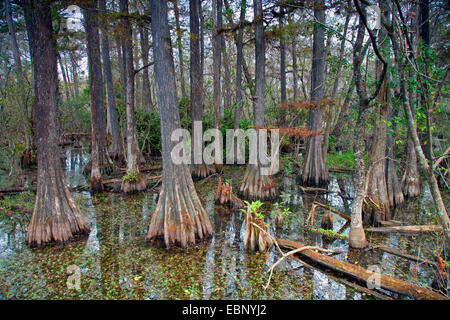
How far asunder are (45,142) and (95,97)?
5.99 meters

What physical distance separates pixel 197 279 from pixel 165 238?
51.2 inches

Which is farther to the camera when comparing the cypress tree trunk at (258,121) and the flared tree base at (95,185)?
the flared tree base at (95,185)

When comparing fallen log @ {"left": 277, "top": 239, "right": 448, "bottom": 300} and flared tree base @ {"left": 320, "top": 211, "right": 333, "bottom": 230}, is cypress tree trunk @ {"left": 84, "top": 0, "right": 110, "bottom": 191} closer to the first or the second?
fallen log @ {"left": 277, "top": 239, "right": 448, "bottom": 300}

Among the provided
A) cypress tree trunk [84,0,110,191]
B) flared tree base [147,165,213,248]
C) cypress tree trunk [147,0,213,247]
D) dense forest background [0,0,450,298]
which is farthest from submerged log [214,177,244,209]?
cypress tree trunk [84,0,110,191]

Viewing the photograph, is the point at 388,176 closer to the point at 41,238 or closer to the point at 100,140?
the point at 41,238

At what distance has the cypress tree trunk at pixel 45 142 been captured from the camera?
5.43 m

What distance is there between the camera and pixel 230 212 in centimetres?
781

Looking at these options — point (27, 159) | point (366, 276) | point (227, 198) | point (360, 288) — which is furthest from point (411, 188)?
point (27, 159)

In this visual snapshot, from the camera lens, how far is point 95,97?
10906 mm

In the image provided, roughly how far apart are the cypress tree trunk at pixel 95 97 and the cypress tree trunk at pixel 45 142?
2.00 m

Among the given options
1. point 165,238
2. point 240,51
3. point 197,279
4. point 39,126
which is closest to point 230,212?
point 165,238

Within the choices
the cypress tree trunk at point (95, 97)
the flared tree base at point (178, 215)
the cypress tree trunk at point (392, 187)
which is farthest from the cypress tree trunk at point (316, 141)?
the cypress tree trunk at point (95, 97)

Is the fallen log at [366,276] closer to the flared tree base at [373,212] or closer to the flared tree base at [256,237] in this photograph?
the flared tree base at [256,237]

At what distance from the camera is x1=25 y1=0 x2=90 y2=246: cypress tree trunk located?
5.43m
